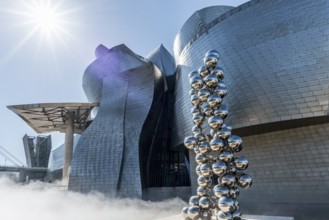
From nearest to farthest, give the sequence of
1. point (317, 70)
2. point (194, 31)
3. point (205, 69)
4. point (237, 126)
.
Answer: point (205, 69) < point (317, 70) < point (237, 126) < point (194, 31)

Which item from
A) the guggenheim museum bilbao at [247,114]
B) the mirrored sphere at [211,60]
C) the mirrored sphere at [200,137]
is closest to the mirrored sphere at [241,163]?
the mirrored sphere at [200,137]

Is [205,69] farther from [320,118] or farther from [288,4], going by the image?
[288,4]

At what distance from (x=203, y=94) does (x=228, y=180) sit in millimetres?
2236

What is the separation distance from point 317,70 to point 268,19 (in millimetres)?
3839

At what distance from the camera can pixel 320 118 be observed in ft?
39.4

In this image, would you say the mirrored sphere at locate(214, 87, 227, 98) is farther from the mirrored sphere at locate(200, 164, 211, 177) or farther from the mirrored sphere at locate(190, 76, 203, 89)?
the mirrored sphere at locate(200, 164, 211, 177)

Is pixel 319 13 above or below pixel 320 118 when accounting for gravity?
above

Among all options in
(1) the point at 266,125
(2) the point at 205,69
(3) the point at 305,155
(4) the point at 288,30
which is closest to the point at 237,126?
(1) the point at 266,125

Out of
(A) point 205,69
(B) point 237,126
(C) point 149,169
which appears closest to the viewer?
(A) point 205,69

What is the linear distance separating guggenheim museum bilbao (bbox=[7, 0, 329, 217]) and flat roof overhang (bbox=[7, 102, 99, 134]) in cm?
427

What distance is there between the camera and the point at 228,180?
17.6ft

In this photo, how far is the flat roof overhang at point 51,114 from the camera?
22.5 metres

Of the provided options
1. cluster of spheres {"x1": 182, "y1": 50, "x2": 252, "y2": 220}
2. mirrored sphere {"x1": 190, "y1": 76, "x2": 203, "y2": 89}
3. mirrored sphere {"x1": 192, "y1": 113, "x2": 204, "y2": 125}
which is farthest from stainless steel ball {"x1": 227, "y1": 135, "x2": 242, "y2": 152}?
mirrored sphere {"x1": 190, "y1": 76, "x2": 203, "y2": 89}

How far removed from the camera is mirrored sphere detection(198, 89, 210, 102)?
648 cm
